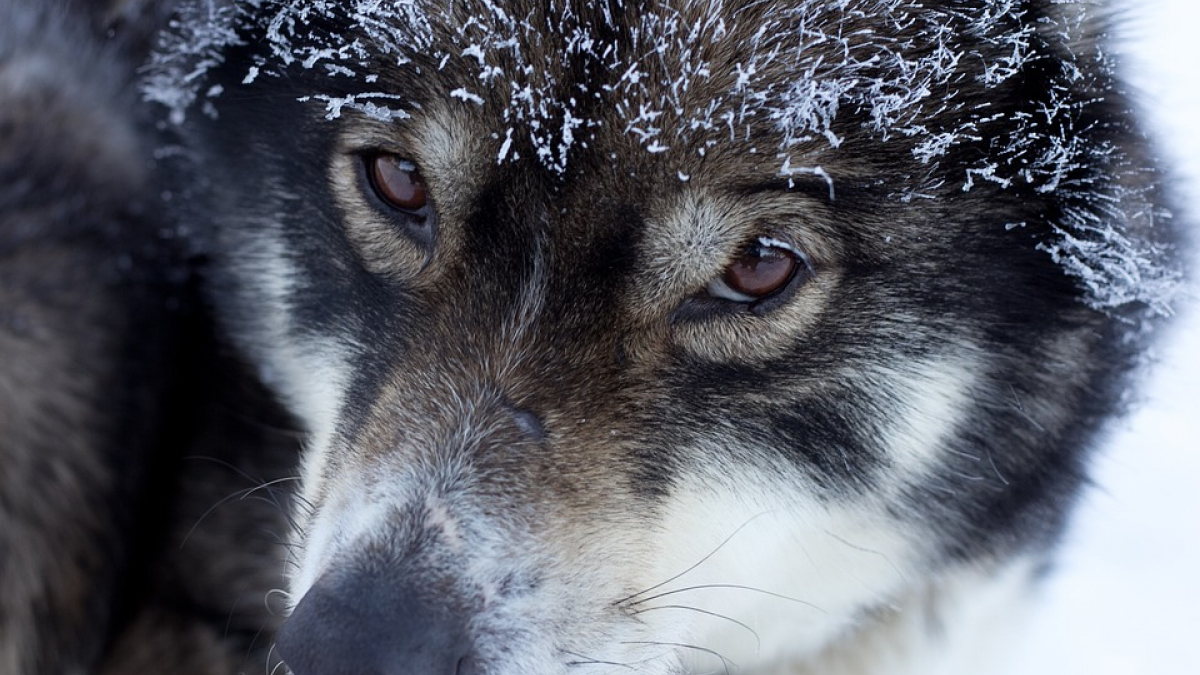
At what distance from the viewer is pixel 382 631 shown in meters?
1.55

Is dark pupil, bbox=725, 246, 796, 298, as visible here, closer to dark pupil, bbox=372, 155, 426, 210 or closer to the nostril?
the nostril

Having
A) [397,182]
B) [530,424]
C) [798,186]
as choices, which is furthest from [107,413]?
[798,186]

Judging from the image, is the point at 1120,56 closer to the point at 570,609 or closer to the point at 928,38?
the point at 928,38

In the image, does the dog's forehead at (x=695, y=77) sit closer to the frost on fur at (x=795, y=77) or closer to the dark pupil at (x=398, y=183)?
the frost on fur at (x=795, y=77)

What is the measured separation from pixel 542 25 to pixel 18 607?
146 cm

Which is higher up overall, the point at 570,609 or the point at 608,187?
the point at 608,187

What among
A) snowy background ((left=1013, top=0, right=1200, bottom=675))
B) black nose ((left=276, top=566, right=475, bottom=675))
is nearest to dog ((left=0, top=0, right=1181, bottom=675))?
black nose ((left=276, top=566, right=475, bottom=675))

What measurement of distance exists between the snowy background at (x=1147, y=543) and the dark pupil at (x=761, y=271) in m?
0.88

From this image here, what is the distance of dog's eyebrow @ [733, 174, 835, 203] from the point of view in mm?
1656

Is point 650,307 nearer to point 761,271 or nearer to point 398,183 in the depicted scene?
point 761,271

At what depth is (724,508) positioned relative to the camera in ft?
6.22

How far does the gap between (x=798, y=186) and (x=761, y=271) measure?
0.46 feet

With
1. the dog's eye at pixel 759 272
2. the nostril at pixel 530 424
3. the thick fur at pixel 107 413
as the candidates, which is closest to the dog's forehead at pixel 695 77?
the dog's eye at pixel 759 272

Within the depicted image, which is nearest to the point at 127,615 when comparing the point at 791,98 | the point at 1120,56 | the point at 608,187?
the point at 608,187
